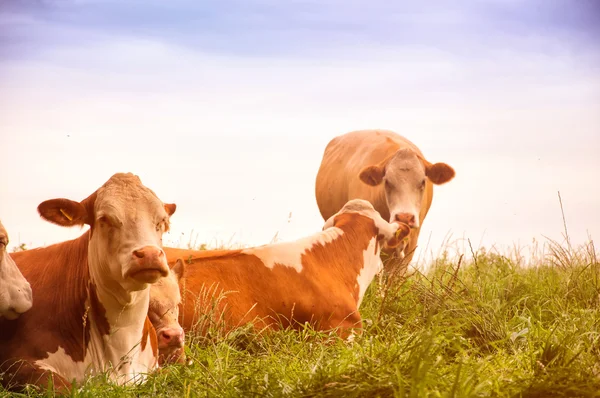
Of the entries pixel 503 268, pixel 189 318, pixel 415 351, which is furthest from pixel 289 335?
pixel 503 268

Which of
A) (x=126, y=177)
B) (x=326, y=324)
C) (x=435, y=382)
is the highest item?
(x=126, y=177)

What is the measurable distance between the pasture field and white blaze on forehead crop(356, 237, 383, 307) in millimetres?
219

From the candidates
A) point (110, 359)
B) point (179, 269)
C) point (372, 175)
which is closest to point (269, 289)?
point (179, 269)

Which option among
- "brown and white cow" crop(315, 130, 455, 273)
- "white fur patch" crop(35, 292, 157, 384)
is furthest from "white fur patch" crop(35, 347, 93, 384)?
"brown and white cow" crop(315, 130, 455, 273)

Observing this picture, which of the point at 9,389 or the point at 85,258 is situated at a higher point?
the point at 85,258

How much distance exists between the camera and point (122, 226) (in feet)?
18.9

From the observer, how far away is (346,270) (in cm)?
855

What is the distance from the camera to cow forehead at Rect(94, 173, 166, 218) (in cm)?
582

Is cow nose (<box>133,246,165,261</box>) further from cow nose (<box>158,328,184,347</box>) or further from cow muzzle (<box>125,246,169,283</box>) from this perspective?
cow nose (<box>158,328,184,347</box>)

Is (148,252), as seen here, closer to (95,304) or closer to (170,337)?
(95,304)

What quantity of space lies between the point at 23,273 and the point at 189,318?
156 centimetres

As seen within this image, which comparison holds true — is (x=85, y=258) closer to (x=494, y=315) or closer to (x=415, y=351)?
(x=415, y=351)

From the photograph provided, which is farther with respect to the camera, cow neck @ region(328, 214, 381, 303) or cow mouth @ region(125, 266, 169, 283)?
cow neck @ region(328, 214, 381, 303)

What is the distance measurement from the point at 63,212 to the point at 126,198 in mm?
484
